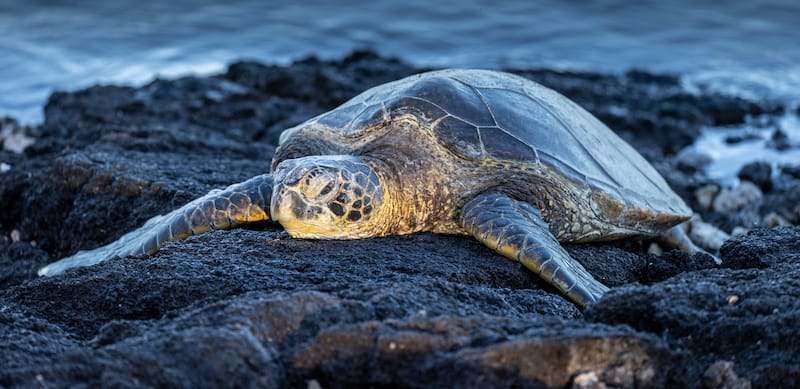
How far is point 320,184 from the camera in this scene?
148 inches

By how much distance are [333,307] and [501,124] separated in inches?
80.9

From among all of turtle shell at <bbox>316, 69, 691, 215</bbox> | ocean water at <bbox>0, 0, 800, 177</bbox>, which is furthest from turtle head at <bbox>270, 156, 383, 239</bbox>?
ocean water at <bbox>0, 0, 800, 177</bbox>

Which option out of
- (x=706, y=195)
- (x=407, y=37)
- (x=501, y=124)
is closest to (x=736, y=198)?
(x=706, y=195)

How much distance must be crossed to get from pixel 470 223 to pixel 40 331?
6.65 ft

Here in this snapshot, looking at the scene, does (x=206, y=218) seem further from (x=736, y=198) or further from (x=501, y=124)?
(x=736, y=198)

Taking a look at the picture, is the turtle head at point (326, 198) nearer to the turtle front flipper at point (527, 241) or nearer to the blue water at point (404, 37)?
the turtle front flipper at point (527, 241)

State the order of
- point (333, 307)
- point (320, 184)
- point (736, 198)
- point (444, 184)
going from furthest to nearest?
point (736, 198) → point (444, 184) → point (320, 184) → point (333, 307)

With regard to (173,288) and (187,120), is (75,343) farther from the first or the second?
(187,120)

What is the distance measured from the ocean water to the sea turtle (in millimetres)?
6289

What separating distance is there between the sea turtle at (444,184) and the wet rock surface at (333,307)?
5.3 inches

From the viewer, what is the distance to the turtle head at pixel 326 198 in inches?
147

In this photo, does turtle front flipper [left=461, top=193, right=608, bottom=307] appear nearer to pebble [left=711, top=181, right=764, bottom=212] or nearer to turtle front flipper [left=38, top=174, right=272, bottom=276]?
turtle front flipper [left=38, top=174, right=272, bottom=276]

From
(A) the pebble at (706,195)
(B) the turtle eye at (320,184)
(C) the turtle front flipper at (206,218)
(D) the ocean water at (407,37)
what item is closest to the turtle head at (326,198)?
(B) the turtle eye at (320,184)

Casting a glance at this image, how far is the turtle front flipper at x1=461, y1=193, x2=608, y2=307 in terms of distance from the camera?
11.9 ft
